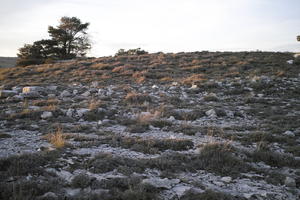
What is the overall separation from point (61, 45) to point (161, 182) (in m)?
37.6

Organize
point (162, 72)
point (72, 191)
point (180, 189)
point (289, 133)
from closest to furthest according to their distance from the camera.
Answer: point (72, 191), point (180, 189), point (289, 133), point (162, 72)

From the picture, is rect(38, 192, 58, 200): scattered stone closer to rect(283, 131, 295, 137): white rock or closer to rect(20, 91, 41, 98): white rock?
rect(283, 131, 295, 137): white rock

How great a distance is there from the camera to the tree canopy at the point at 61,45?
33.2 m

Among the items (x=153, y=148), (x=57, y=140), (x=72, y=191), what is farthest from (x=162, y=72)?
(x=72, y=191)

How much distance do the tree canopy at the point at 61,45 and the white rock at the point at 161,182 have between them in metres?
31.7

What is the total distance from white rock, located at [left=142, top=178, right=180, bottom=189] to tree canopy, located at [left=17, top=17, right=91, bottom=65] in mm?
31729

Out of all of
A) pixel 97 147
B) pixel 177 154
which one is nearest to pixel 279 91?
pixel 177 154

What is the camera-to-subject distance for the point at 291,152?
5168 millimetres

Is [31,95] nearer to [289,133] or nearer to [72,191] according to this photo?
[72,191]

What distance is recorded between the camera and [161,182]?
12.2ft

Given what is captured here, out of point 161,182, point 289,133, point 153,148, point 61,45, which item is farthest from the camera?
point 61,45

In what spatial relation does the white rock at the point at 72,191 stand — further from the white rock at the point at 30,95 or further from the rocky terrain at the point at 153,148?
the white rock at the point at 30,95

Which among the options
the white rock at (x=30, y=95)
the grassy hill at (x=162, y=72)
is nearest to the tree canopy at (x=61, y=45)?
the grassy hill at (x=162, y=72)

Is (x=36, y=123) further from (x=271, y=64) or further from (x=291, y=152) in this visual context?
(x=271, y=64)
